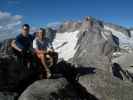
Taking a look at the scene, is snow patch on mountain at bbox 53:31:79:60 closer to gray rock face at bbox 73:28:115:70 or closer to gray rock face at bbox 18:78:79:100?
gray rock face at bbox 73:28:115:70

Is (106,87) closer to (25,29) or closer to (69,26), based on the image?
(25,29)

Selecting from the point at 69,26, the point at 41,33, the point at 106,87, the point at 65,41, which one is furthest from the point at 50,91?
the point at 69,26

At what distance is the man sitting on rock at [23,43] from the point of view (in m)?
13.3

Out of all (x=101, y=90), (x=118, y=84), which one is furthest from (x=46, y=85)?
(x=118, y=84)

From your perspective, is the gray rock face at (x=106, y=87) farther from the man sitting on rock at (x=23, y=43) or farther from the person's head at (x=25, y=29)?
the person's head at (x=25, y=29)

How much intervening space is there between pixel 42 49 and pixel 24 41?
38.9 inches

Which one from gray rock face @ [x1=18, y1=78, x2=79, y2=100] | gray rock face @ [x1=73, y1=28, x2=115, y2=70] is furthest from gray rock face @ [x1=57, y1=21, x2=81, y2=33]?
gray rock face @ [x1=18, y1=78, x2=79, y2=100]

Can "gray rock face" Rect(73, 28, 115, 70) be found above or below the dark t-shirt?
below

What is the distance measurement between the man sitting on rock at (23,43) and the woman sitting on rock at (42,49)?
0.31 m

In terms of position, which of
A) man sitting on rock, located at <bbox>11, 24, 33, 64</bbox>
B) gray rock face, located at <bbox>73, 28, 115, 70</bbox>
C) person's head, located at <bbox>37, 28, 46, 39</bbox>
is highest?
person's head, located at <bbox>37, 28, 46, 39</bbox>

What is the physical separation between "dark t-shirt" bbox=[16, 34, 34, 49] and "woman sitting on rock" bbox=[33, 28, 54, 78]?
242mm

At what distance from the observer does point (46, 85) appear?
12406 millimetres

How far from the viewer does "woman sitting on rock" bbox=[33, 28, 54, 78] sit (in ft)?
44.7

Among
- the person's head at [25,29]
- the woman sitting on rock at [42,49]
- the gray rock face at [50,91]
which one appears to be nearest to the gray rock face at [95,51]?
the woman sitting on rock at [42,49]
